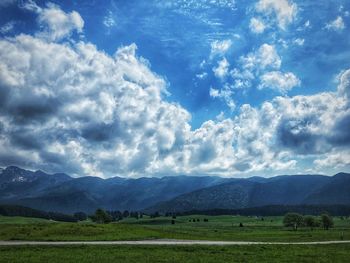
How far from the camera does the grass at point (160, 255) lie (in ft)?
165

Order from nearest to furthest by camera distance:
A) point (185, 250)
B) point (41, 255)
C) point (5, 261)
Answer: point (5, 261), point (41, 255), point (185, 250)

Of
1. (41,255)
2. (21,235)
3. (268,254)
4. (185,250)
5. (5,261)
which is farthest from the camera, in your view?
(21,235)

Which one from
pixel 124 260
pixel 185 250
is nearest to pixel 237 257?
pixel 185 250

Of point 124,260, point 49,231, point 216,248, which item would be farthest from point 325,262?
point 49,231

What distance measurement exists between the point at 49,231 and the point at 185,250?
39678 mm

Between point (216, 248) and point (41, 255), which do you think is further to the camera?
point (216, 248)

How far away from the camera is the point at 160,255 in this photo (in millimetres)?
54969

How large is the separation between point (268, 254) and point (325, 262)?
9.60 m

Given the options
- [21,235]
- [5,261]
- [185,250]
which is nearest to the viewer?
[5,261]

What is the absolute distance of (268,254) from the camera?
58.2m

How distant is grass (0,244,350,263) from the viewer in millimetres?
50375

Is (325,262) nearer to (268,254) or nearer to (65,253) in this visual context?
(268,254)

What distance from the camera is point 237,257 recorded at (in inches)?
2133

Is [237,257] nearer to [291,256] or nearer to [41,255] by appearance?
[291,256]
